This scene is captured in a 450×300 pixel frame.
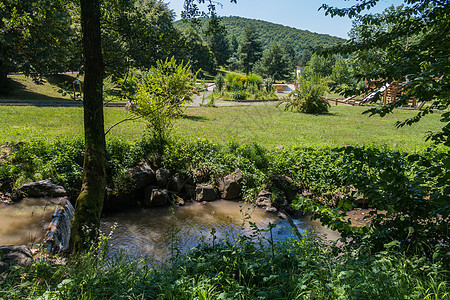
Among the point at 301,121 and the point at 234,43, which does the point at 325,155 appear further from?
the point at 234,43

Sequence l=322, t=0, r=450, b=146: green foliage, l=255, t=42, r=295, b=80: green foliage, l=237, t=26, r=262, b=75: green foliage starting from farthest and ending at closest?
l=237, t=26, r=262, b=75: green foliage, l=255, t=42, r=295, b=80: green foliage, l=322, t=0, r=450, b=146: green foliage

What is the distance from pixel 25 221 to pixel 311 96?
1677 cm

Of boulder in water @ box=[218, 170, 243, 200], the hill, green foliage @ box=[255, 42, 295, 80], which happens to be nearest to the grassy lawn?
boulder in water @ box=[218, 170, 243, 200]

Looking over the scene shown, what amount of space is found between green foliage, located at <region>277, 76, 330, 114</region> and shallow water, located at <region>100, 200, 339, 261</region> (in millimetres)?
13052

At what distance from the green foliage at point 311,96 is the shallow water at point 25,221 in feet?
52.7

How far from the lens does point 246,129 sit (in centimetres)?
1250

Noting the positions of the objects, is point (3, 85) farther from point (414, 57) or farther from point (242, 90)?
point (414, 57)

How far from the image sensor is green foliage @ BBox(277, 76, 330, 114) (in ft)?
60.3

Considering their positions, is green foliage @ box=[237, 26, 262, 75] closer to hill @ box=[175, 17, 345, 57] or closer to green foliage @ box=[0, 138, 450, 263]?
hill @ box=[175, 17, 345, 57]

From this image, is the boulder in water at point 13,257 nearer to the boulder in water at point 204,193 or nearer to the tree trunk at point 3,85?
the boulder in water at point 204,193

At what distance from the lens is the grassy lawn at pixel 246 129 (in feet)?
31.7

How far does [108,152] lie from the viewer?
7.26m

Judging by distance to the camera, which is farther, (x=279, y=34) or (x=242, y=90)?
(x=279, y=34)

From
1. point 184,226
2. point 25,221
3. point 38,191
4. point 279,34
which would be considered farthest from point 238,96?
point 279,34
